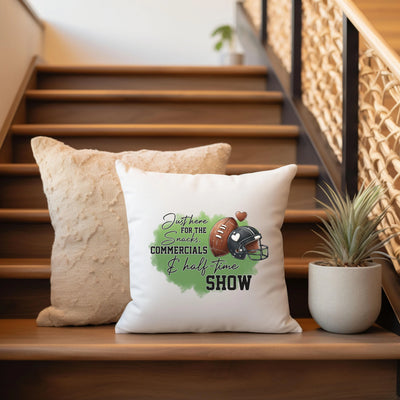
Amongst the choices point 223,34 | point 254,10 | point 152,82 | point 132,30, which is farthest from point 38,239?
point 132,30

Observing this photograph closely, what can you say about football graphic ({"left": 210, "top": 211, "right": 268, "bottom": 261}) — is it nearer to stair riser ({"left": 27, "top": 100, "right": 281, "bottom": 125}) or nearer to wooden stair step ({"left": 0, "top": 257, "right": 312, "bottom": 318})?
wooden stair step ({"left": 0, "top": 257, "right": 312, "bottom": 318})

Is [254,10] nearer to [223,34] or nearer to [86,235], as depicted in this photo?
[223,34]

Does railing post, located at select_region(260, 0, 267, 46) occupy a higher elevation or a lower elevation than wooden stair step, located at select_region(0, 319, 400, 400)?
higher

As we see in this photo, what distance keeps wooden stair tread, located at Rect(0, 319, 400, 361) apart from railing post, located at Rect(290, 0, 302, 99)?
132cm

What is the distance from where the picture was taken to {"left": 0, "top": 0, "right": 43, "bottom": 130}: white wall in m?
2.13

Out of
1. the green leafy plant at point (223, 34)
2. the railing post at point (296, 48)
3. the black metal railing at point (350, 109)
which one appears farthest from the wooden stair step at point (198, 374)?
the green leafy plant at point (223, 34)

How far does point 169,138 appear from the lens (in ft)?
7.27

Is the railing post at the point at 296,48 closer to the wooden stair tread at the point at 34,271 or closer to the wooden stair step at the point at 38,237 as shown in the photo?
the wooden stair step at the point at 38,237

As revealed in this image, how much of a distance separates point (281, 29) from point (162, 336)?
1839 millimetres

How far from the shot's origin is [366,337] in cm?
133

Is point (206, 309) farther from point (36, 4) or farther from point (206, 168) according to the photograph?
point (36, 4)

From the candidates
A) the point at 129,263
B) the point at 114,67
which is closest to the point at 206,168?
the point at 129,263

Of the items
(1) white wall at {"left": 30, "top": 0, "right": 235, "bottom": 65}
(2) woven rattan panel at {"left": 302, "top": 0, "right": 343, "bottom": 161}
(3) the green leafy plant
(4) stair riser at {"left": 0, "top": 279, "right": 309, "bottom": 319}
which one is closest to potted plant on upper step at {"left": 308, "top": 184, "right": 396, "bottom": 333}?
(4) stair riser at {"left": 0, "top": 279, "right": 309, "bottom": 319}

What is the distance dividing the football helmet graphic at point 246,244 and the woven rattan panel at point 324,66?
686 mm
